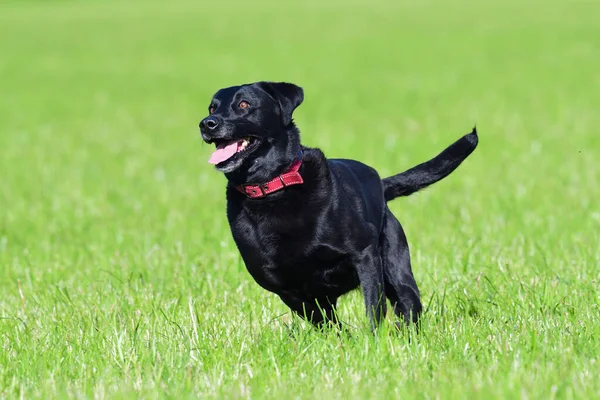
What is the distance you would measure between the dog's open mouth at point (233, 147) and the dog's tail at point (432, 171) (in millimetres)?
933

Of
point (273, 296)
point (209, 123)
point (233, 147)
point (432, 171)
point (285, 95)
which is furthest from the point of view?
point (273, 296)

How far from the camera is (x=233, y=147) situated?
14.1 feet

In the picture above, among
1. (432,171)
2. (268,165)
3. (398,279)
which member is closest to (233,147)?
(268,165)

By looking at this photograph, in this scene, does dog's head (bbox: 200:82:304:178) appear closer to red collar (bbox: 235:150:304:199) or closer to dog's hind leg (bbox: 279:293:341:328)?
red collar (bbox: 235:150:304:199)

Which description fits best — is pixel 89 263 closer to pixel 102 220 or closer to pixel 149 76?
pixel 102 220

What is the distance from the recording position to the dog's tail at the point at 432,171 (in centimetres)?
495

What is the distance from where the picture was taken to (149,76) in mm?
25844

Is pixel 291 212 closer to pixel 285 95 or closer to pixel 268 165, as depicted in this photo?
pixel 268 165

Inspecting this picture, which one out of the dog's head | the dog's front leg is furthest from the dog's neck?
the dog's front leg

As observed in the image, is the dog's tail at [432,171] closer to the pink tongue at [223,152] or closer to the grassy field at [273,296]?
the grassy field at [273,296]

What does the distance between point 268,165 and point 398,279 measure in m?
0.88

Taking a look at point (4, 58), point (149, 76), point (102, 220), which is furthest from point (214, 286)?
point (4, 58)

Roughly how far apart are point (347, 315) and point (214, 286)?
2.93ft

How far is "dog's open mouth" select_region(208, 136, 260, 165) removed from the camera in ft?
13.9
